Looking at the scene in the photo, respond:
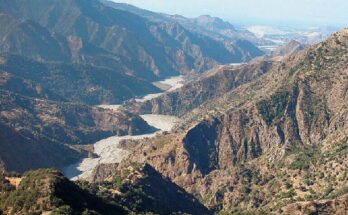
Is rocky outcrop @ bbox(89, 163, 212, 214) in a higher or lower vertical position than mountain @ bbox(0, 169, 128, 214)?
lower

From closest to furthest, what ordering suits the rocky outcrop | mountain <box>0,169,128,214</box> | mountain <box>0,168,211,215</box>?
mountain <box>0,169,128,214</box> → mountain <box>0,168,211,215</box> → the rocky outcrop

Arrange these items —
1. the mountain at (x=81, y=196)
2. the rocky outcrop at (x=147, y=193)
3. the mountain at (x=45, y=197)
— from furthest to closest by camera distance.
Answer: the rocky outcrop at (x=147, y=193), the mountain at (x=81, y=196), the mountain at (x=45, y=197)

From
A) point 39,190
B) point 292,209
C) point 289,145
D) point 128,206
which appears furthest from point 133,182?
point 289,145

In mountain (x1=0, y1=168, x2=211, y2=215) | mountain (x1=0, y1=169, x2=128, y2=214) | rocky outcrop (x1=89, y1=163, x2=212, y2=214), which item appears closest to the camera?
mountain (x1=0, y1=169, x2=128, y2=214)

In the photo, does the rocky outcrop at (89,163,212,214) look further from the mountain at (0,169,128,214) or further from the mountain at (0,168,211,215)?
the mountain at (0,169,128,214)

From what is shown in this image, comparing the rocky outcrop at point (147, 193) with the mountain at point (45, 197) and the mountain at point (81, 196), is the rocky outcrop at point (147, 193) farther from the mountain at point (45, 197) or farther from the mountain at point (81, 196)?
the mountain at point (45, 197)

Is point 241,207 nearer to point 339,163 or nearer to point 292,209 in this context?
point 339,163

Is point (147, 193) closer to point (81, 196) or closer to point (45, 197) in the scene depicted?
point (81, 196)

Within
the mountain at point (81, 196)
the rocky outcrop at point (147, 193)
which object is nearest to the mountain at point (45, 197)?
the mountain at point (81, 196)

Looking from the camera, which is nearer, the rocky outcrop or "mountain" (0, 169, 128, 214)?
"mountain" (0, 169, 128, 214)

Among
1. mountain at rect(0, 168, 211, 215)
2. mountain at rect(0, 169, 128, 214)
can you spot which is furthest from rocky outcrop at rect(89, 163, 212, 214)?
mountain at rect(0, 169, 128, 214)

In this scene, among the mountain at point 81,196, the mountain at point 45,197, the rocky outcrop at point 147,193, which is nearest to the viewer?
the mountain at point 45,197
